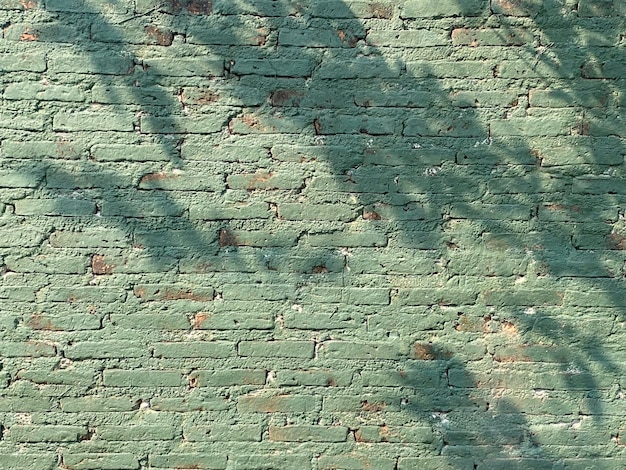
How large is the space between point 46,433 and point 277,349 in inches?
39.7

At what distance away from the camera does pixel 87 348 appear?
2680mm

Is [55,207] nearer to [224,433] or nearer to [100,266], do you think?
[100,266]

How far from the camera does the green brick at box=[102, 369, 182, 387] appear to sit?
2.69 m

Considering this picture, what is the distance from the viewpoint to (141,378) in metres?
2.70

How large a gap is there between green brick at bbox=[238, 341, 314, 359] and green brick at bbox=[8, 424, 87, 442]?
2.44 feet

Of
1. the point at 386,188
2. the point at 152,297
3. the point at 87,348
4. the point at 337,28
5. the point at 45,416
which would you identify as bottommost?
the point at 45,416

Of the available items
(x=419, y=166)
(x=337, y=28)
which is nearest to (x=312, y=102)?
(x=337, y=28)

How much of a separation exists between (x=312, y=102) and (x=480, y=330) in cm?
116

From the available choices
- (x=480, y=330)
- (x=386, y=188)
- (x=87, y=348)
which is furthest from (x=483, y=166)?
(x=87, y=348)

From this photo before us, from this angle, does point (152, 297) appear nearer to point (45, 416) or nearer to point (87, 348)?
point (87, 348)

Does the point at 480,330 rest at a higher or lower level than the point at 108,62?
lower

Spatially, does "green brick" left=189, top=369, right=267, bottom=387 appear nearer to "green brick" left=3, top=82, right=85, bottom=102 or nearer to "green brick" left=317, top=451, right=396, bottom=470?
"green brick" left=317, top=451, right=396, bottom=470

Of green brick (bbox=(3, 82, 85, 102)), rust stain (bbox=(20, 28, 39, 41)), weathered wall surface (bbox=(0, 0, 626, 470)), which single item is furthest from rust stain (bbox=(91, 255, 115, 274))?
rust stain (bbox=(20, 28, 39, 41))

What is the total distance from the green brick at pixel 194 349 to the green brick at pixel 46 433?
458mm
